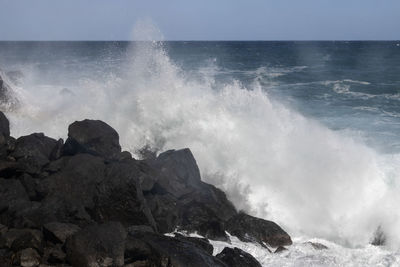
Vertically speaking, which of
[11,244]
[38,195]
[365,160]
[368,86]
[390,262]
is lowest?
[390,262]

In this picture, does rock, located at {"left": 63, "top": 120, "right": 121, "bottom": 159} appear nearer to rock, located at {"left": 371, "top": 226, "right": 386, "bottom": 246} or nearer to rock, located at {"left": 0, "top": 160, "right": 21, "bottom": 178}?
rock, located at {"left": 0, "top": 160, "right": 21, "bottom": 178}

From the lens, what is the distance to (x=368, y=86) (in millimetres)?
27188

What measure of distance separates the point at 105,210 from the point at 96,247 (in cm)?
166

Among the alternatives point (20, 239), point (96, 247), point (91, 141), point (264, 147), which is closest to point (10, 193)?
point (20, 239)

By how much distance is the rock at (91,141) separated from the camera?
9.05m

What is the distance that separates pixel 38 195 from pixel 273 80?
23.8 meters

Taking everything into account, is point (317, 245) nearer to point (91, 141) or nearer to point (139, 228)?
point (139, 228)

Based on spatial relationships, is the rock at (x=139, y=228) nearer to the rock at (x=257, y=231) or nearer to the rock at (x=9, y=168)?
the rock at (x=257, y=231)

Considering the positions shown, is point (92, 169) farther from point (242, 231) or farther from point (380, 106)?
point (380, 106)

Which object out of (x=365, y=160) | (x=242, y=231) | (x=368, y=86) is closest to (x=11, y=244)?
(x=242, y=231)

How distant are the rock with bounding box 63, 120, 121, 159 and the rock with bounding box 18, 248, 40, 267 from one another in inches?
127

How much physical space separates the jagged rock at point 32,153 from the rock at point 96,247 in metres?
2.77

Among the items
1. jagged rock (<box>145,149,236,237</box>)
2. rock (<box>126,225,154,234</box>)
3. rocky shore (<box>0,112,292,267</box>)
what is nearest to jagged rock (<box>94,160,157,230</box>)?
rocky shore (<box>0,112,292,267</box>)

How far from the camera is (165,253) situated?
6023 millimetres
